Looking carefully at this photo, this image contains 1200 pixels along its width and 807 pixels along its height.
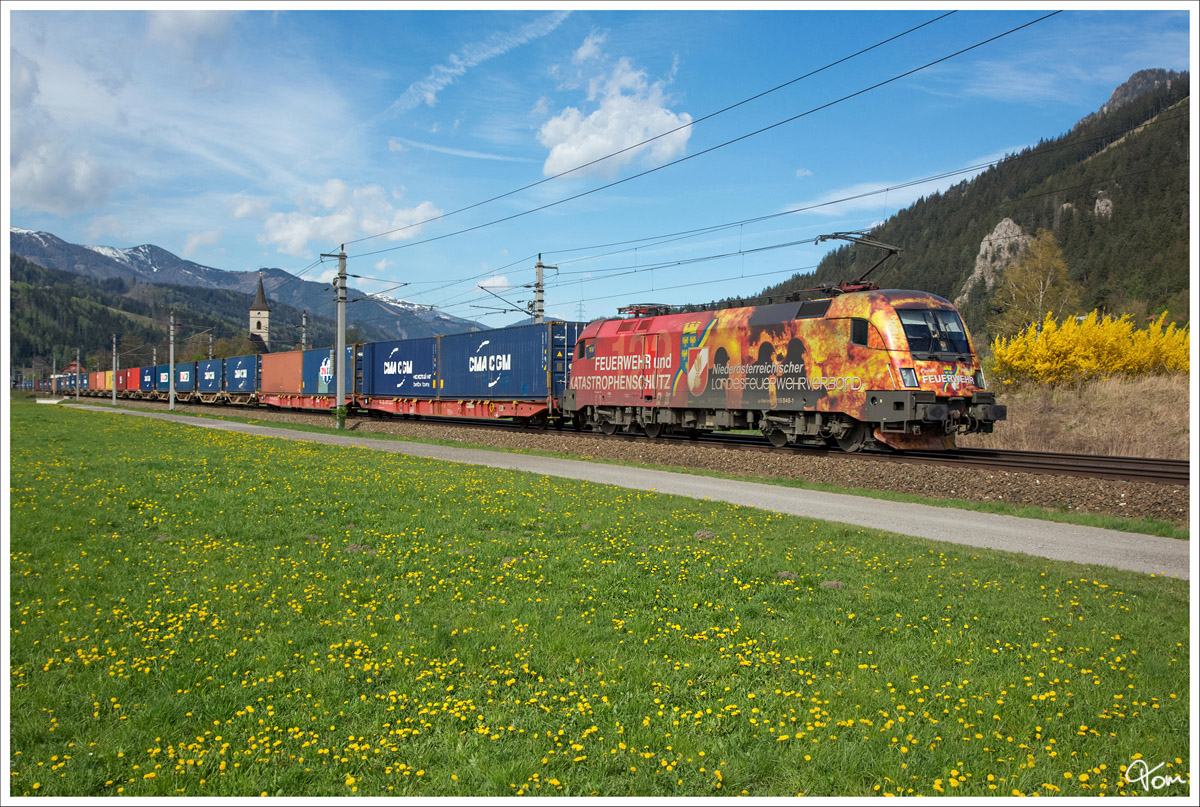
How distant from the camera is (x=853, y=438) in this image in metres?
18.2

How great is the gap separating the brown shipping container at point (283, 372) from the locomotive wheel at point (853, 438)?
3249cm

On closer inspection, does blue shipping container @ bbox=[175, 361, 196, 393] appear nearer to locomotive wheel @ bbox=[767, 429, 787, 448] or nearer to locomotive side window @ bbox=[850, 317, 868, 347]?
locomotive wheel @ bbox=[767, 429, 787, 448]

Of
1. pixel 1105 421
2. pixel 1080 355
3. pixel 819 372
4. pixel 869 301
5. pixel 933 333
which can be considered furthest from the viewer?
pixel 1080 355

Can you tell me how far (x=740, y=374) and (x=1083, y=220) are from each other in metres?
114

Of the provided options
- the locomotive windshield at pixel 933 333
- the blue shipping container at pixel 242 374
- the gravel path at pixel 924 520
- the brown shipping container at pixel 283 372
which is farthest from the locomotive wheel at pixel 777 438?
the blue shipping container at pixel 242 374

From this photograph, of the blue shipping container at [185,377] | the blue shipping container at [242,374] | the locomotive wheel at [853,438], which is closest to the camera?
the locomotive wheel at [853,438]

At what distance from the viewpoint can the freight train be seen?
655 inches

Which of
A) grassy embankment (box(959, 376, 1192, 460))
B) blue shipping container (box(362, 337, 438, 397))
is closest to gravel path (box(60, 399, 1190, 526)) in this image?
grassy embankment (box(959, 376, 1192, 460))

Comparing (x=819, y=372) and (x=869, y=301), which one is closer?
(x=869, y=301)

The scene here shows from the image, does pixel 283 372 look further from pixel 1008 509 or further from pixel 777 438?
pixel 1008 509

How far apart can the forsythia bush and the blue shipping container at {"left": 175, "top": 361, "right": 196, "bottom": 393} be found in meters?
56.0

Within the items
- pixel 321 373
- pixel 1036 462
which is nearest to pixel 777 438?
pixel 1036 462

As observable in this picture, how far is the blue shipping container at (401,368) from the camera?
1332 inches

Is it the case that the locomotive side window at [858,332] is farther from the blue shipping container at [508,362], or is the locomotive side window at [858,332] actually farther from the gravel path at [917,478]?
the blue shipping container at [508,362]
